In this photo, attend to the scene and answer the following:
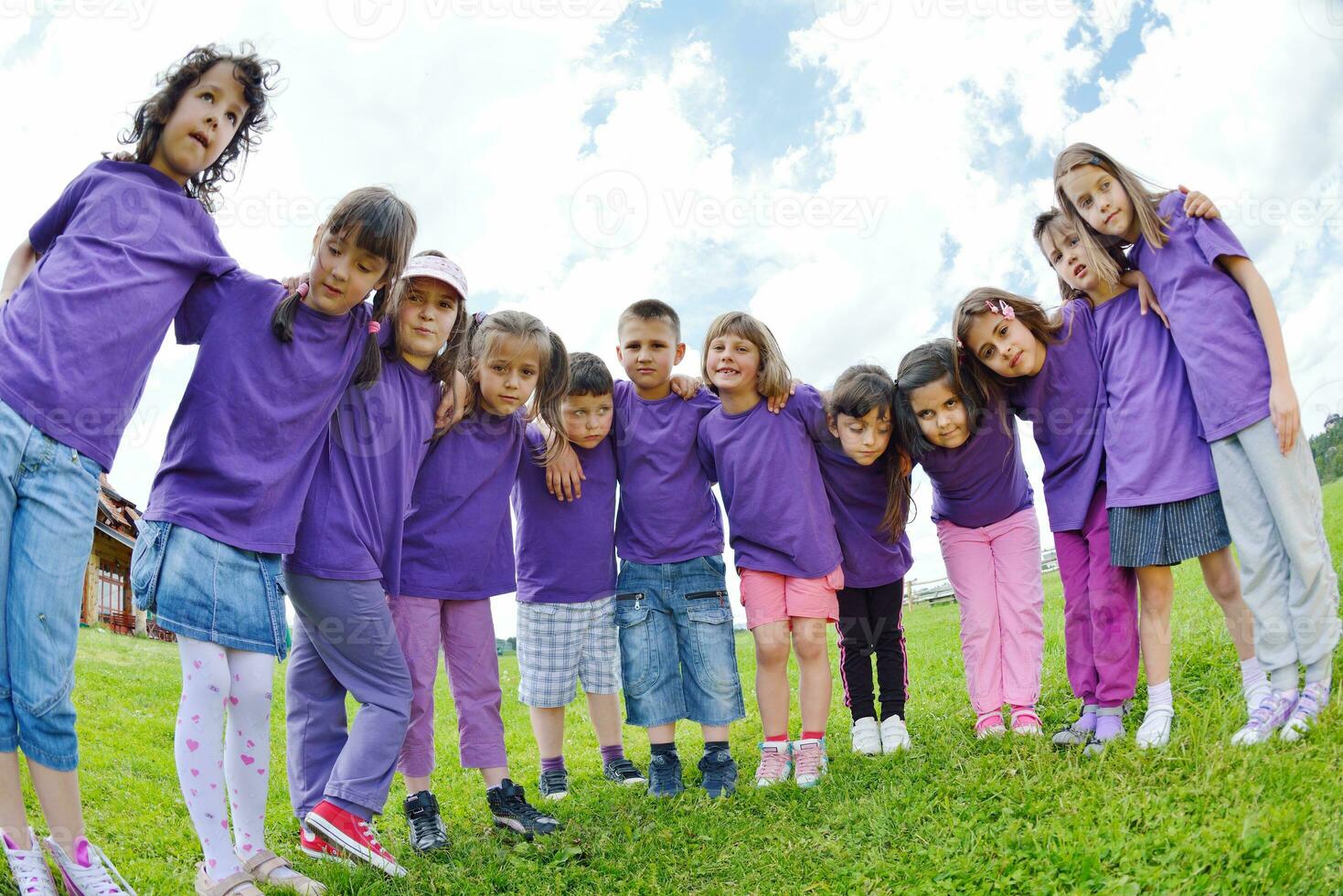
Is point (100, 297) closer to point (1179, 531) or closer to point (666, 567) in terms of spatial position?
point (666, 567)

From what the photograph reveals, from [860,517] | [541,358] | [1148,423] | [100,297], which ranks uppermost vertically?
[100,297]

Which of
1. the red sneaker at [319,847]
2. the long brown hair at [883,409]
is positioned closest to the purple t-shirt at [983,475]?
the long brown hair at [883,409]

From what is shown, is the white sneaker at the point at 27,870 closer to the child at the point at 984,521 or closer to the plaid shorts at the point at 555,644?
the plaid shorts at the point at 555,644

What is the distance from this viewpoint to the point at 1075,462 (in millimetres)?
4836

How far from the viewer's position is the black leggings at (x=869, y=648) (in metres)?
5.31

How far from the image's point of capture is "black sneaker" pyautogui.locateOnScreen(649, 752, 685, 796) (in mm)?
5094

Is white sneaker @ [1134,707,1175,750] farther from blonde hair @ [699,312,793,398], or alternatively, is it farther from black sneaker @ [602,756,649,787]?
black sneaker @ [602,756,649,787]

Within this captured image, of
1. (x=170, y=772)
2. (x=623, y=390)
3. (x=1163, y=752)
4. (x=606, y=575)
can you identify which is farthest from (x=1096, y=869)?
(x=170, y=772)

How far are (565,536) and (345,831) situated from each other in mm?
1830

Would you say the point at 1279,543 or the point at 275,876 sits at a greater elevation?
the point at 1279,543

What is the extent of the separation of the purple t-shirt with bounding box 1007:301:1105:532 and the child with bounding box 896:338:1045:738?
8.3 inches

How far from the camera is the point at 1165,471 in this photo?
4.42 meters

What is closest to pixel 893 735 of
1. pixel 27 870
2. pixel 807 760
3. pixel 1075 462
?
pixel 807 760

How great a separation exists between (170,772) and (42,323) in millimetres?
5140
